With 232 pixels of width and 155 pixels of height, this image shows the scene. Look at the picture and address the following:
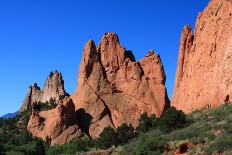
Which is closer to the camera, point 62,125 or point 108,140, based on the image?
point 108,140

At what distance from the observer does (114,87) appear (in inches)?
3433

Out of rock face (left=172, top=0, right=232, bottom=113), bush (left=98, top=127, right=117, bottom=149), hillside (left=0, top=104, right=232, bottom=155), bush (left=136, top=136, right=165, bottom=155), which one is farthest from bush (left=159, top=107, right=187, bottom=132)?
bush (left=136, top=136, right=165, bottom=155)

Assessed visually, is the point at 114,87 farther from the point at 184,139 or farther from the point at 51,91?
the point at 184,139

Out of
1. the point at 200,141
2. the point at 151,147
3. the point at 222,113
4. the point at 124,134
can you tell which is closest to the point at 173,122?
the point at 222,113

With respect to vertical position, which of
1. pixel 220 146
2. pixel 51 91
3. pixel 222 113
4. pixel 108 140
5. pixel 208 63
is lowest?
pixel 220 146

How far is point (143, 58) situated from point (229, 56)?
30.9m

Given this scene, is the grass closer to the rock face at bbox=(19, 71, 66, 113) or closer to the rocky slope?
the rocky slope

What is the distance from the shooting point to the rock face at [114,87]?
3231 inches

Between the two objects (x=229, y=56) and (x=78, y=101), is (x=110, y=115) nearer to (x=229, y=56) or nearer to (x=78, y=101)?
(x=78, y=101)

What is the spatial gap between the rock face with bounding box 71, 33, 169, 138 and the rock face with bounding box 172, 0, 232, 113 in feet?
16.8

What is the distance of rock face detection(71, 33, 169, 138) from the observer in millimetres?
82062

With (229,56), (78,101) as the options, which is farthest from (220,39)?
(78,101)

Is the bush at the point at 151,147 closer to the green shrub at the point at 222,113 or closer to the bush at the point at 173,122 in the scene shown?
the green shrub at the point at 222,113

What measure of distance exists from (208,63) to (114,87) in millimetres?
23728
